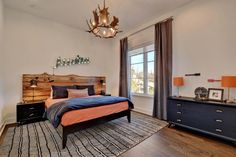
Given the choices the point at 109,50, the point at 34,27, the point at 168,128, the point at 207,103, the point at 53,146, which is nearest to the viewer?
the point at 53,146

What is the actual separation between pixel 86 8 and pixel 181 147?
403 cm

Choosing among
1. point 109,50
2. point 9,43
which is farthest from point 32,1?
point 109,50

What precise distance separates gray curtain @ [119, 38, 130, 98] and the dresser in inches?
80.5

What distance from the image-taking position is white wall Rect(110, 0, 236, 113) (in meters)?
2.72

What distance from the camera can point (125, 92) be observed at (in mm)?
5047

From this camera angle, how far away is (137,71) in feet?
16.2

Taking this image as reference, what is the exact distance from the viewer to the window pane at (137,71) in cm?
478

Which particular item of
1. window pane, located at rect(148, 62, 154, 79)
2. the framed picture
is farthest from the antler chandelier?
the framed picture

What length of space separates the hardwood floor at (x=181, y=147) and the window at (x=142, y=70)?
1.87 metres

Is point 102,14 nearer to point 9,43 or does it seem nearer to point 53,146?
point 53,146

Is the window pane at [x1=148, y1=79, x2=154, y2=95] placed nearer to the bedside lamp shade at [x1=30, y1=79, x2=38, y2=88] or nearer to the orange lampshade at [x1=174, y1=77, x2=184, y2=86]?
the orange lampshade at [x1=174, y1=77, x2=184, y2=86]

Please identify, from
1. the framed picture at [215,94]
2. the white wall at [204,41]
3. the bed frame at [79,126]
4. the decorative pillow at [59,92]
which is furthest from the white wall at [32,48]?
the framed picture at [215,94]

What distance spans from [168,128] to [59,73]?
3.84 meters

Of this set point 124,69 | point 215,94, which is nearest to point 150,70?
point 124,69
